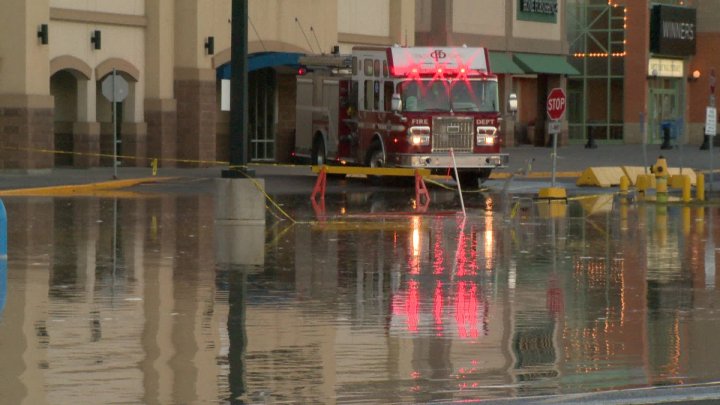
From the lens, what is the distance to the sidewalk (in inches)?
1451

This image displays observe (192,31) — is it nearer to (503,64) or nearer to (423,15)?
(423,15)

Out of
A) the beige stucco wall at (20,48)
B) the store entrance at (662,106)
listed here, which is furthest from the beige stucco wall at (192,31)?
the store entrance at (662,106)

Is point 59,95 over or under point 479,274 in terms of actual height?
over

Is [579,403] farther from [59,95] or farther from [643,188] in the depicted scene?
[59,95]

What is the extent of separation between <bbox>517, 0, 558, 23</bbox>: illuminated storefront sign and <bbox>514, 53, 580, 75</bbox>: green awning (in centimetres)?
158

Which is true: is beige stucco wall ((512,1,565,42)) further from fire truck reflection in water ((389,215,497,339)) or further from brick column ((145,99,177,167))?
fire truck reflection in water ((389,215,497,339))

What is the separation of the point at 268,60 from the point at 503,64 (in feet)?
71.2

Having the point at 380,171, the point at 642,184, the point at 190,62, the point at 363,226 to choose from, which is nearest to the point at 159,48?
the point at 190,62

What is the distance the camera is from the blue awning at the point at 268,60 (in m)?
47.0

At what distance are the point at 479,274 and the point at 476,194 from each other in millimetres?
17850

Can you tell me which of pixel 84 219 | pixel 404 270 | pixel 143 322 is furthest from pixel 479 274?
pixel 84 219

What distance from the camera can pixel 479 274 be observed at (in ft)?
59.2

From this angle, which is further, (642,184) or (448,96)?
(448,96)

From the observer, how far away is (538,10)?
70.1 metres
